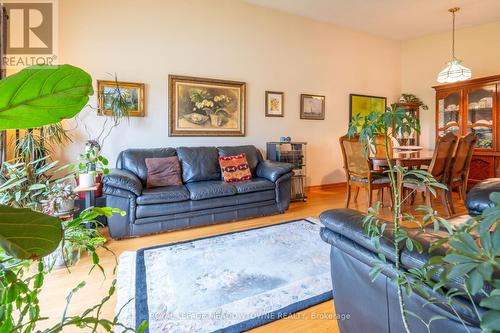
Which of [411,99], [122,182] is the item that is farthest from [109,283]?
[411,99]

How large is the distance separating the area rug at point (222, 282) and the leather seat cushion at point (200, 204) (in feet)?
1.41

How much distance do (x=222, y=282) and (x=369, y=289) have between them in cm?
117

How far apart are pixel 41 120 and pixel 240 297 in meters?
1.68

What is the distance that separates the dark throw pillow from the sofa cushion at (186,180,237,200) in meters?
0.22

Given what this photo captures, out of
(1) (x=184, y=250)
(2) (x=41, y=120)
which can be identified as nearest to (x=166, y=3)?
(1) (x=184, y=250)

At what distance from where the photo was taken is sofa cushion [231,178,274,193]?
3.31 meters

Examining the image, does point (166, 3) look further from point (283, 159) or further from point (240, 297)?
point (240, 297)

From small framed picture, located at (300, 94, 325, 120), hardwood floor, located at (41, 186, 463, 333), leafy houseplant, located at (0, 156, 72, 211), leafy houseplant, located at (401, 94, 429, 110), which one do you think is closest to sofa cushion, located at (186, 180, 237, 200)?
hardwood floor, located at (41, 186, 463, 333)

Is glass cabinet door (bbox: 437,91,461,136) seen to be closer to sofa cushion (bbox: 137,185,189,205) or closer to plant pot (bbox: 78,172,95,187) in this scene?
sofa cushion (bbox: 137,185,189,205)

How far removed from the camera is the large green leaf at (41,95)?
373 millimetres

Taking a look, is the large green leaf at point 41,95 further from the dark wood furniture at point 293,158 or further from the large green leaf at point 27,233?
the dark wood furniture at point 293,158

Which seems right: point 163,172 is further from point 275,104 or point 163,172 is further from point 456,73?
point 456,73

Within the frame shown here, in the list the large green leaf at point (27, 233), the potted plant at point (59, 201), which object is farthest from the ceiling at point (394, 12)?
the large green leaf at point (27, 233)

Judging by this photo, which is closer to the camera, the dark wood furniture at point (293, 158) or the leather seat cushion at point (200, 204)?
the leather seat cushion at point (200, 204)
